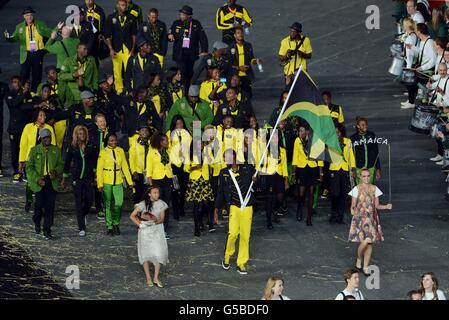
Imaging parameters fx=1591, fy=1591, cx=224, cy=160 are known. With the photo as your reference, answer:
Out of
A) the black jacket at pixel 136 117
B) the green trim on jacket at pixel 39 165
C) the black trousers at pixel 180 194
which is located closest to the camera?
the green trim on jacket at pixel 39 165

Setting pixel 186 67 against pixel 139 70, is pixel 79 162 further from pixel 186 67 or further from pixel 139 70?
pixel 186 67

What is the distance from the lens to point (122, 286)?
81.3 feet

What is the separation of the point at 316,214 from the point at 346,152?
1.29 m

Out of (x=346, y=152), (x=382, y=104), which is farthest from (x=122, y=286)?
(x=382, y=104)

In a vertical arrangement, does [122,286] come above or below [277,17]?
below

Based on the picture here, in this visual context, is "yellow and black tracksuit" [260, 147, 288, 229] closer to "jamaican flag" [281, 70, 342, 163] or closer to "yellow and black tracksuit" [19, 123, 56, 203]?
"jamaican flag" [281, 70, 342, 163]

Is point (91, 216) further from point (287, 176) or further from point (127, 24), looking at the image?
point (127, 24)

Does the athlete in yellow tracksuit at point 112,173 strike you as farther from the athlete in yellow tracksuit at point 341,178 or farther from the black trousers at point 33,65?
the black trousers at point 33,65

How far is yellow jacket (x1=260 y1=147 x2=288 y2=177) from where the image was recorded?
26.8 m

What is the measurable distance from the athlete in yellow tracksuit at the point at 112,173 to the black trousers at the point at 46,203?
0.84 m

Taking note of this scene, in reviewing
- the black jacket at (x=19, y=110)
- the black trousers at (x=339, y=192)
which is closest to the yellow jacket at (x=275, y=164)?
the black trousers at (x=339, y=192)

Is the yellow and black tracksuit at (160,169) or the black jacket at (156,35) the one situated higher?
the black jacket at (156,35)

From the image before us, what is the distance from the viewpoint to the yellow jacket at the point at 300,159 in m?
27.2

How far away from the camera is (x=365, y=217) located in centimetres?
2525
